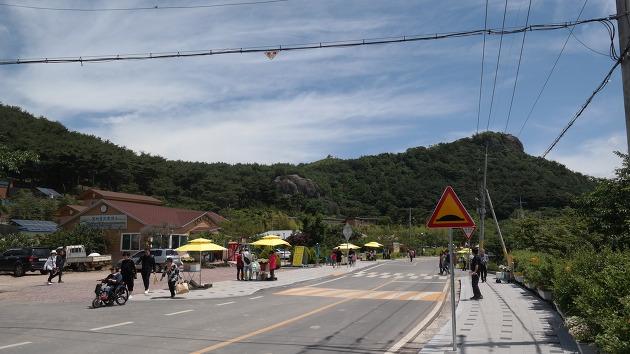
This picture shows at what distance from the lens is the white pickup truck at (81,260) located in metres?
34.5

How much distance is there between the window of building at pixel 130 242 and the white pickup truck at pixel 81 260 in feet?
18.4

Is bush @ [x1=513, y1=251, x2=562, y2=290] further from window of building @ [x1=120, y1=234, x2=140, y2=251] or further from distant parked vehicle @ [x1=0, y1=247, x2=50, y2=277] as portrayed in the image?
window of building @ [x1=120, y1=234, x2=140, y2=251]

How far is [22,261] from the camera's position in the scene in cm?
3014

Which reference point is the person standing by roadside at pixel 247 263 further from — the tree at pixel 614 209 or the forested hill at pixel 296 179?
the forested hill at pixel 296 179

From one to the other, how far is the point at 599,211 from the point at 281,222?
60806 millimetres

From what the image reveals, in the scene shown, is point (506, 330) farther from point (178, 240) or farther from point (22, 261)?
point (178, 240)

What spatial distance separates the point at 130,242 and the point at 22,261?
12856mm

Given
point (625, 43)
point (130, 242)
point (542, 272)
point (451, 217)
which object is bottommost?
point (542, 272)

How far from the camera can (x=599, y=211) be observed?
1347 cm

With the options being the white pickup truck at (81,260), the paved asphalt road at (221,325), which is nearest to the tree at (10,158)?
the paved asphalt road at (221,325)

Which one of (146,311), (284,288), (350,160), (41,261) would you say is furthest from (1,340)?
(350,160)

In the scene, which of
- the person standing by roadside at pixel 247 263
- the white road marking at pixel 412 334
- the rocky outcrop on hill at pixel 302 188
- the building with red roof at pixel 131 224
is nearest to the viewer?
the white road marking at pixel 412 334

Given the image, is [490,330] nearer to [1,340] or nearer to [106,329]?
[106,329]

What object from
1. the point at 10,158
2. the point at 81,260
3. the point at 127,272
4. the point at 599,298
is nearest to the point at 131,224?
the point at 81,260
